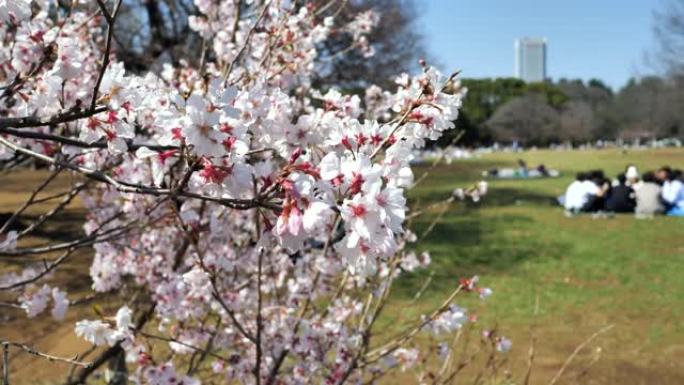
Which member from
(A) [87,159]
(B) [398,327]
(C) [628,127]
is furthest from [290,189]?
(C) [628,127]

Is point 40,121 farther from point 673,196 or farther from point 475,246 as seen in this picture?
point 673,196

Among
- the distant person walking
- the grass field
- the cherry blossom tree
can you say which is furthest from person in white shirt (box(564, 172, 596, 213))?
the cherry blossom tree

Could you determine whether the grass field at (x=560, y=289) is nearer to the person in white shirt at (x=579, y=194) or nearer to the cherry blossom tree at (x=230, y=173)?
the person in white shirt at (x=579, y=194)

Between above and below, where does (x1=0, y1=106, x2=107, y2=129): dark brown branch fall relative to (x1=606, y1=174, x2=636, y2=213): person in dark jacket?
above

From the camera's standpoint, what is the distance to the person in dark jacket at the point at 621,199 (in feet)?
39.4

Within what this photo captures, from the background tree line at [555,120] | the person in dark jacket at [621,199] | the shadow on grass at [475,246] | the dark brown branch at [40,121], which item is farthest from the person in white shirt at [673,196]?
the background tree line at [555,120]

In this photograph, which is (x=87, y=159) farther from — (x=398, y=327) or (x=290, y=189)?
(x=398, y=327)

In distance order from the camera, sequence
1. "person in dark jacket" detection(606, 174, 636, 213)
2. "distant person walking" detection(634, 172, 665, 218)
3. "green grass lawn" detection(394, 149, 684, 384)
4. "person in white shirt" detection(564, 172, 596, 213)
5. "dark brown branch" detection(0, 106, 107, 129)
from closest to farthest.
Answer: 1. "dark brown branch" detection(0, 106, 107, 129)
2. "green grass lawn" detection(394, 149, 684, 384)
3. "distant person walking" detection(634, 172, 665, 218)
4. "person in dark jacket" detection(606, 174, 636, 213)
5. "person in white shirt" detection(564, 172, 596, 213)

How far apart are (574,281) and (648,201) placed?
490 centimetres

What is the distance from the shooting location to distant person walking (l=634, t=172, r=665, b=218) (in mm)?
11750

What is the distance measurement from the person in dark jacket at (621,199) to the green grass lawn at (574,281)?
45 cm

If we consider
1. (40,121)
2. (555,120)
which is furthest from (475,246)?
(555,120)

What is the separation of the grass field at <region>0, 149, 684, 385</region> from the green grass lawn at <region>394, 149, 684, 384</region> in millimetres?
12

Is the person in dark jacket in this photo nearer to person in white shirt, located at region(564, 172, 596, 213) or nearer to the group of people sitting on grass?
the group of people sitting on grass
